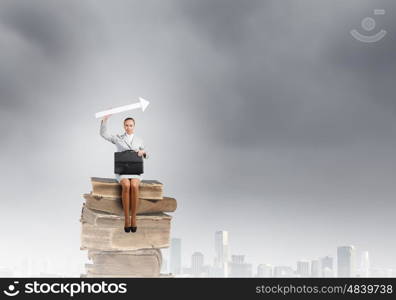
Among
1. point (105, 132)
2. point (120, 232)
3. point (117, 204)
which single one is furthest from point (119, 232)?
point (105, 132)

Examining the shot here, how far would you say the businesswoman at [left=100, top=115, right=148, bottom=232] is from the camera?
27.7 ft

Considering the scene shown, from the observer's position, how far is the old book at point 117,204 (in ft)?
27.9

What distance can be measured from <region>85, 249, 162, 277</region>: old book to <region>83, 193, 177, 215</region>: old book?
20.4 inches

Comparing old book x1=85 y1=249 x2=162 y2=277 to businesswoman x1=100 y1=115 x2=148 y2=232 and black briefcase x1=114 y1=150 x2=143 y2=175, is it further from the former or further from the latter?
black briefcase x1=114 y1=150 x2=143 y2=175

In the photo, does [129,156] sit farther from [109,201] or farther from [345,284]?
[345,284]

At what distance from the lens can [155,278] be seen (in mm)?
8094

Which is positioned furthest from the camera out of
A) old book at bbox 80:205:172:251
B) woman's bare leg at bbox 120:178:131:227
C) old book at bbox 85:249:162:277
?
old book at bbox 85:249:162:277

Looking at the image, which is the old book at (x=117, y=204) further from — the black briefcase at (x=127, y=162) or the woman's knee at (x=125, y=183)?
the black briefcase at (x=127, y=162)

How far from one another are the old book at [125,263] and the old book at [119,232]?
106 mm

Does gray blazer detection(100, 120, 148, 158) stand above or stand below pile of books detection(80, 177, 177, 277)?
above

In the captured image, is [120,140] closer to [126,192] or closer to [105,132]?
[105,132]

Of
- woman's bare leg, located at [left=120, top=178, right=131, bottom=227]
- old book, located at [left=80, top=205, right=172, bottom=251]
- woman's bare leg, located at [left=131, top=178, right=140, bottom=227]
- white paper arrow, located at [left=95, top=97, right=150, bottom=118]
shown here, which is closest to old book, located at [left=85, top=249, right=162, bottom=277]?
old book, located at [left=80, top=205, right=172, bottom=251]

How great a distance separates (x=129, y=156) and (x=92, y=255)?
1335mm

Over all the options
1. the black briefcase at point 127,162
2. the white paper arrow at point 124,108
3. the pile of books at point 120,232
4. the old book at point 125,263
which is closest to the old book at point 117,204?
the pile of books at point 120,232
